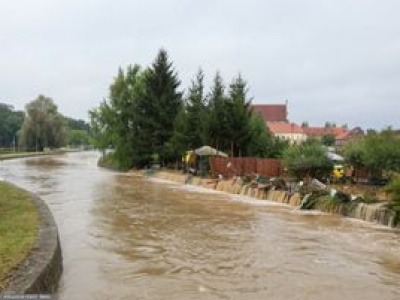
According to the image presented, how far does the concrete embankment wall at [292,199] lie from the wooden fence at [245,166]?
145 cm

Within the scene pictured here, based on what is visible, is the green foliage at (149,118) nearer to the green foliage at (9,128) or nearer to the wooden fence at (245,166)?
the wooden fence at (245,166)

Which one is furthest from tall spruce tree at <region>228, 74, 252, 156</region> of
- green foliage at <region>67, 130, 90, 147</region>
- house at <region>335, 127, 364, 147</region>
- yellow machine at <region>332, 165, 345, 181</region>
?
green foliage at <region>67, 130, 90, 147</region>

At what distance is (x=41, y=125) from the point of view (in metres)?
100

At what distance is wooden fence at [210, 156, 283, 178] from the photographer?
31578 millimetres

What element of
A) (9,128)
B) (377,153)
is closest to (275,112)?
(9,128)

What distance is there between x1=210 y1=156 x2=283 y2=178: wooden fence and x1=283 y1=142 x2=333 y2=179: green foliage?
8.78 feet

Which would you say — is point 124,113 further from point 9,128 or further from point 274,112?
→ point 9,128

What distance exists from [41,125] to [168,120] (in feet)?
191

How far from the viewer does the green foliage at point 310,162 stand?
89.7 ft

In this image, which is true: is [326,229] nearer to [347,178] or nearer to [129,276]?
[129,276]

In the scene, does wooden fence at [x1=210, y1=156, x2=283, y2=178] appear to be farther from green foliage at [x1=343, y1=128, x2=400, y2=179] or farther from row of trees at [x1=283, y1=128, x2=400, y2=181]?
green foliage at [x1=343, y1=128, x2=400, y2=179]

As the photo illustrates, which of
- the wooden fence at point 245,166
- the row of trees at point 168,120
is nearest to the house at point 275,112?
the row of trees at point 168,120

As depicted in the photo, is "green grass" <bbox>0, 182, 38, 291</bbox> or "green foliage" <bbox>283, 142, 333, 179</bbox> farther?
"green foliage" <bbox>283, 142, 333, 179</bbox>

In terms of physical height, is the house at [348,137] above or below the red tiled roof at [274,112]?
below
